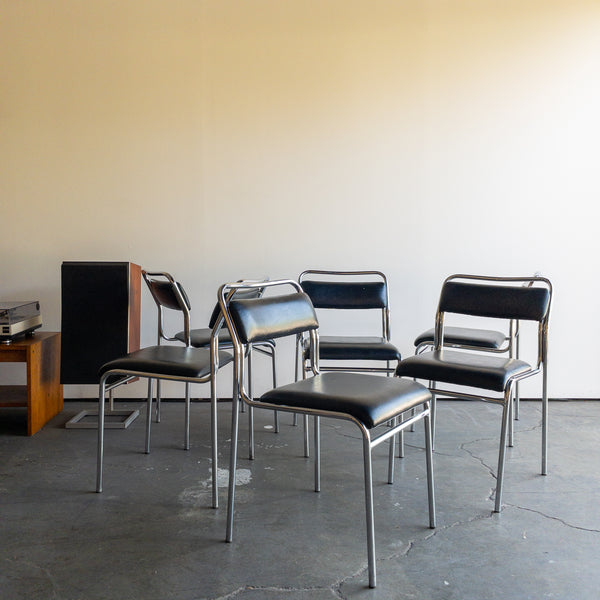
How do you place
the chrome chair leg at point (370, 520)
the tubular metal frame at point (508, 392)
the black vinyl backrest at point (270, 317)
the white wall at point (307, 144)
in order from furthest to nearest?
the white wall at point (307, 144)
the tubular metal frame at point (508, 392)
the black vinyl backrest at point (270, 317)
the chrome chair leg at point (370, 520)

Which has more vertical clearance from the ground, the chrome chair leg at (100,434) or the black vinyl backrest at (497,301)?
the black vinyl backrest at (497,301)

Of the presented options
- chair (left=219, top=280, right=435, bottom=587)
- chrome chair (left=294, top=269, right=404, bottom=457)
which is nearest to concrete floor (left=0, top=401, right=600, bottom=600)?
chair (left=219, top=280, right=435, bottom=587)

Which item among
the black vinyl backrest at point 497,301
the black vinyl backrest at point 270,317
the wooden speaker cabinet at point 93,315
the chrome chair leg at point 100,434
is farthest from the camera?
the wooden speaker cabinet at point 93,315

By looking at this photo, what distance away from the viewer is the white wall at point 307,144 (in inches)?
162

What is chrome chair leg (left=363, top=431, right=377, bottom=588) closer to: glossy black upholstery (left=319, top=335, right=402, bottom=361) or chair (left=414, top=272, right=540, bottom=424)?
glossy black upholstery (left=319, top=335, right=402, bottom=361)

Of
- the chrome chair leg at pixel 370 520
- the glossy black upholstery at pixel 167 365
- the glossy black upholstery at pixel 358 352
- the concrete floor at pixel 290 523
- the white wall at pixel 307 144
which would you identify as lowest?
the concrete floor at pixel 290 523

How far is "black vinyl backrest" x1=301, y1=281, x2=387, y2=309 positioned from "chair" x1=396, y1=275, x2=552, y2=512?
0.78 meters

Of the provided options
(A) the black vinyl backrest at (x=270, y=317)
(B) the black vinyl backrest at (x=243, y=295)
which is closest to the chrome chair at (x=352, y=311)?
(B) the black vinyl backrest at (x=243, y=295)

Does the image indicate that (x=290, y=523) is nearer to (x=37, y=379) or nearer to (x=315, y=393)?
(x=315, y=393)

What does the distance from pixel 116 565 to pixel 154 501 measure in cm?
53

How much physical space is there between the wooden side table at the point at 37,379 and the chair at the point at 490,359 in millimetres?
2027

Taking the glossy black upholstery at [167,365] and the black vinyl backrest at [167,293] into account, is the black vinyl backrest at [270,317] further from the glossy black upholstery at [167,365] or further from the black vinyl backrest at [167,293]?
the black vinyl backrest at [167,293]

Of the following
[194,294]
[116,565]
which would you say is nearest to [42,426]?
[194,294]

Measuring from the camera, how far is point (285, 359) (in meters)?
4.29
